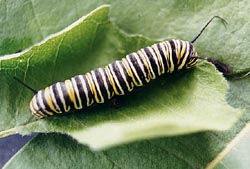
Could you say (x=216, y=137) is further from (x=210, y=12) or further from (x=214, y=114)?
(x=210, y=12)

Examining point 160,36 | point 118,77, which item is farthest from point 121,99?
point 160,36

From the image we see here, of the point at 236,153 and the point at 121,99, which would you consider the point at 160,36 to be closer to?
the point at 121,99

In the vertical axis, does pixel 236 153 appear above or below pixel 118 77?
below

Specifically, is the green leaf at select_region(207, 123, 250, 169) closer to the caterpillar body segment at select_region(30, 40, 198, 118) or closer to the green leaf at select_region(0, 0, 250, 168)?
the green leaf at select_region(0, 0, 250, 168)

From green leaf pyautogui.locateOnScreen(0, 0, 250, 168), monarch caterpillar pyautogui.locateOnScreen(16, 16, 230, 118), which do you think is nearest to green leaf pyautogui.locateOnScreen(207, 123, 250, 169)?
green leaf pyautogui.locateOnScreen(0, 0, 250, 168)

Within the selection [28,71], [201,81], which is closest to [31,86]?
[28,71]

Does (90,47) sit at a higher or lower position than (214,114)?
higher
